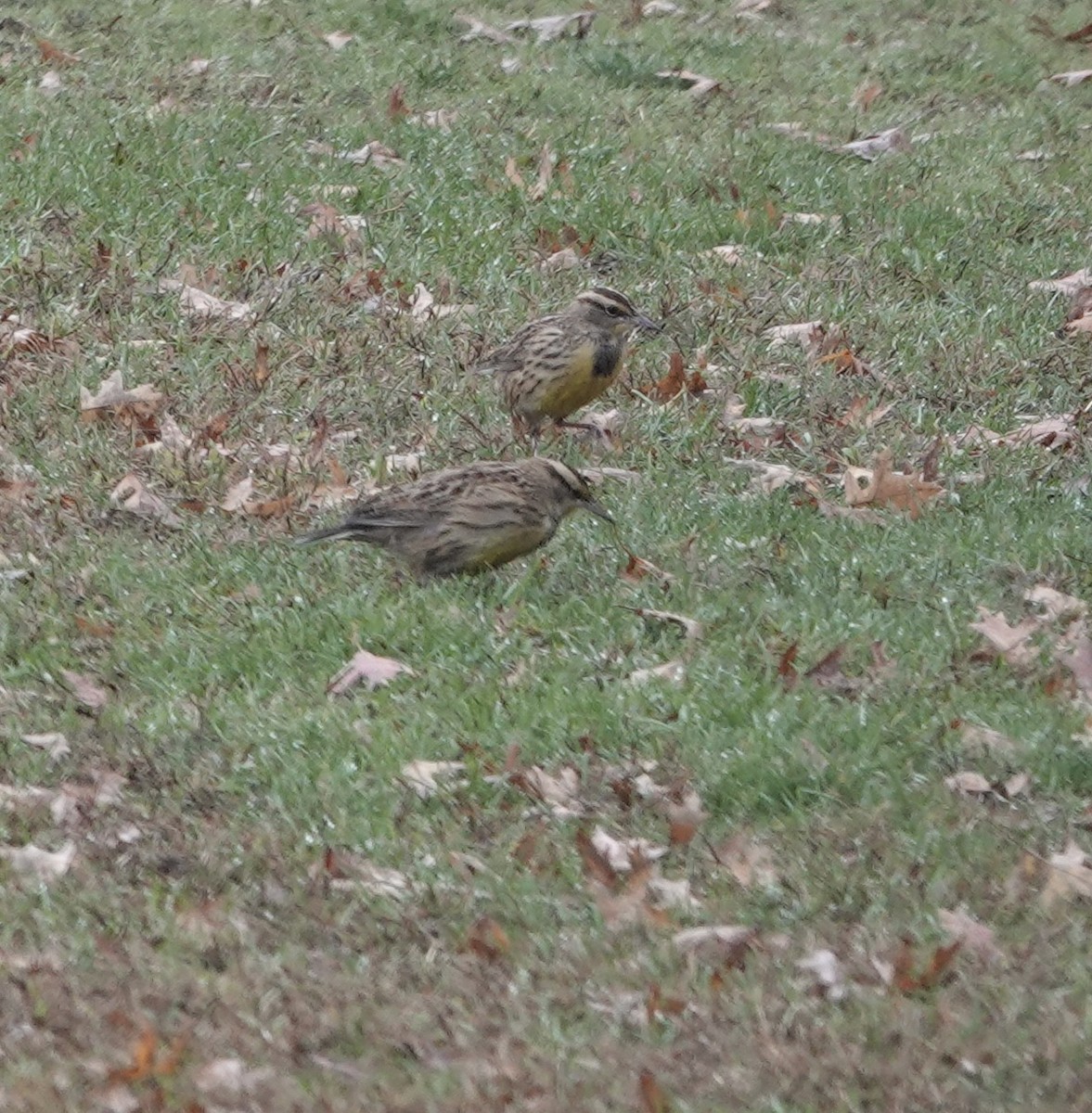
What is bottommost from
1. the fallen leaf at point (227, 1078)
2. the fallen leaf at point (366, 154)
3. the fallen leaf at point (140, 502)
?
the fallen leaf at point (366, 154)

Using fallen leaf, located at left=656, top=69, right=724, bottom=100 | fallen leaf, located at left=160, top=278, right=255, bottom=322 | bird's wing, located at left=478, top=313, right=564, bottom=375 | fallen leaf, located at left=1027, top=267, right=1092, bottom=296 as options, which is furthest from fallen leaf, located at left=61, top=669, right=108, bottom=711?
fallen leaf, located at left=656, top=69, right=724, bottom=100

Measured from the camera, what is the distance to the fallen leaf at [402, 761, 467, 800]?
22.7 ft

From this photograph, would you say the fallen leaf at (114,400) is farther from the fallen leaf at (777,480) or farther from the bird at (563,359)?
the fallen leaf at (777,480)

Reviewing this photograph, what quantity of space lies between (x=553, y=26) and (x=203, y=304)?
5981 mm

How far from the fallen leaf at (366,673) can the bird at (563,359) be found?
2581 millimetres

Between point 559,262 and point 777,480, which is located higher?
point 777,480

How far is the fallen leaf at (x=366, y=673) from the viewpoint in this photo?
763 cm

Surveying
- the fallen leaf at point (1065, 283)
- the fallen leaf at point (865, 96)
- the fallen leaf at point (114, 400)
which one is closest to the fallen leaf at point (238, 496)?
the fallen leaf at point (114, 400)

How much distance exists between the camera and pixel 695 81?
1548 cm

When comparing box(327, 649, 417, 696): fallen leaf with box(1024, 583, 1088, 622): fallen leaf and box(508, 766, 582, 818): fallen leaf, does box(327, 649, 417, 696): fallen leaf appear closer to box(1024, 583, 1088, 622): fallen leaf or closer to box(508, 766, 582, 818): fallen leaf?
box(508, 766, 582, 818): fallen leaf

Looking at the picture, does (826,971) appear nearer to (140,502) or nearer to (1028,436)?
(140,502)

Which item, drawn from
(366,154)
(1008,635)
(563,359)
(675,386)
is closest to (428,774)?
(1008,635)

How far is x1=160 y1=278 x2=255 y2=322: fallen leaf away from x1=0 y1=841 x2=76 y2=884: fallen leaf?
4.91 metres

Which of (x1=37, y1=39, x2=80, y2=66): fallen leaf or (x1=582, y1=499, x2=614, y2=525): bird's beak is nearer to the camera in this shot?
(x1=582, y1=499, x2=614, y2=525): bird's beak
